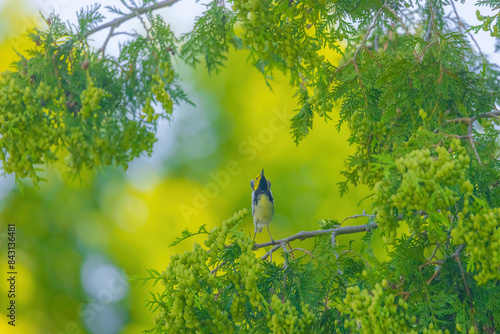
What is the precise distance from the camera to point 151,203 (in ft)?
28.9

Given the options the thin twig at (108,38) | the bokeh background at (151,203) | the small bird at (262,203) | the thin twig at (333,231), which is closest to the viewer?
the thin twig at (333,231)

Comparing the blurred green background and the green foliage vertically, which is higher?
the blurred green background

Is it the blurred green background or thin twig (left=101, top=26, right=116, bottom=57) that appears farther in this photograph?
the blurred green background

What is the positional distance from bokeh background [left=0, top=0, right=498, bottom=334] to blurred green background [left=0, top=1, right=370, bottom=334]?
2 cm

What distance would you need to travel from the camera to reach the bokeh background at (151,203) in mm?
8305

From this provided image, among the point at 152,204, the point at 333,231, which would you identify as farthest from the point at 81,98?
the point at 152,204

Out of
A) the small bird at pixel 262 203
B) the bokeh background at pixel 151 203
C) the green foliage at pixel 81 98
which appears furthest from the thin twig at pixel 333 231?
the bokeh background at pixel 151 203

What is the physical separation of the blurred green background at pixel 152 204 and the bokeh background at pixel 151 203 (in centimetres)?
2

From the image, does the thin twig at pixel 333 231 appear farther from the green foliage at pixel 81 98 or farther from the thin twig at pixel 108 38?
the thin twig at pixel 108 38

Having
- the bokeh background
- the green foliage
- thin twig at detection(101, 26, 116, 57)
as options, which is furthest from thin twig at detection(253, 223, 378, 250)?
the bokeh background

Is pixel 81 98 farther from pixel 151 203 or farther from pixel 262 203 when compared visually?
pixel 151 203

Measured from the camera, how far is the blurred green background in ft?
27.3

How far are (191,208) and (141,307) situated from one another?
163cm

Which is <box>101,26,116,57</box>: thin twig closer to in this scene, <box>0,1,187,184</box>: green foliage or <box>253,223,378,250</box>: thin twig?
<box>0,1,187,184</box>: green foliage
